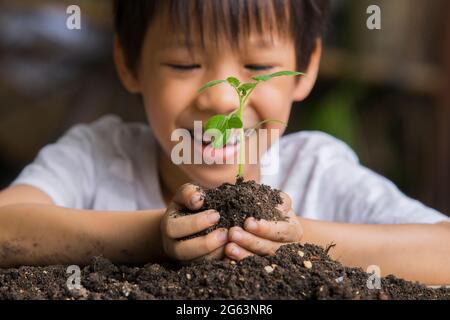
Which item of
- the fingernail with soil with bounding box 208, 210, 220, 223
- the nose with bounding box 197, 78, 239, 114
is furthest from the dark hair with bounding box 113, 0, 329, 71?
the fingernail with soil with bounding box 208, 210, 220, 223

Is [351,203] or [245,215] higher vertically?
[245,215]

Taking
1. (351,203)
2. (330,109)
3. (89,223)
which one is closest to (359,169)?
(351,203)

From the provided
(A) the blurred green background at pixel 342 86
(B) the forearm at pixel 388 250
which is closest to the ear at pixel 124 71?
(B) the forearm at pixel 388 250

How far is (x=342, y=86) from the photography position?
3494mm

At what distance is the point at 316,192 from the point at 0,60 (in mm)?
2479

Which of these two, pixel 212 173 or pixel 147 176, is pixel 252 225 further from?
pixel 147 176

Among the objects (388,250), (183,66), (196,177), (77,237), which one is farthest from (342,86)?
(77,237)

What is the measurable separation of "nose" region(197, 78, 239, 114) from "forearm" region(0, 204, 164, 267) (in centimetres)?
31

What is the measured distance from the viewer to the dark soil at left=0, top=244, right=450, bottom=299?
0.88 m

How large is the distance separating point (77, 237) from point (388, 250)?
53 centimetres

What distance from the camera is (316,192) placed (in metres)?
1.77

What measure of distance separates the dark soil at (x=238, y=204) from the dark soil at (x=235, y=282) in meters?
0.05

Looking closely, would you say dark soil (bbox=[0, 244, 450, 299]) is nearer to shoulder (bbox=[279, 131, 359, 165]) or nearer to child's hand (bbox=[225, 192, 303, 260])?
child's hand (bbox=[225, 192, 303, 260])
